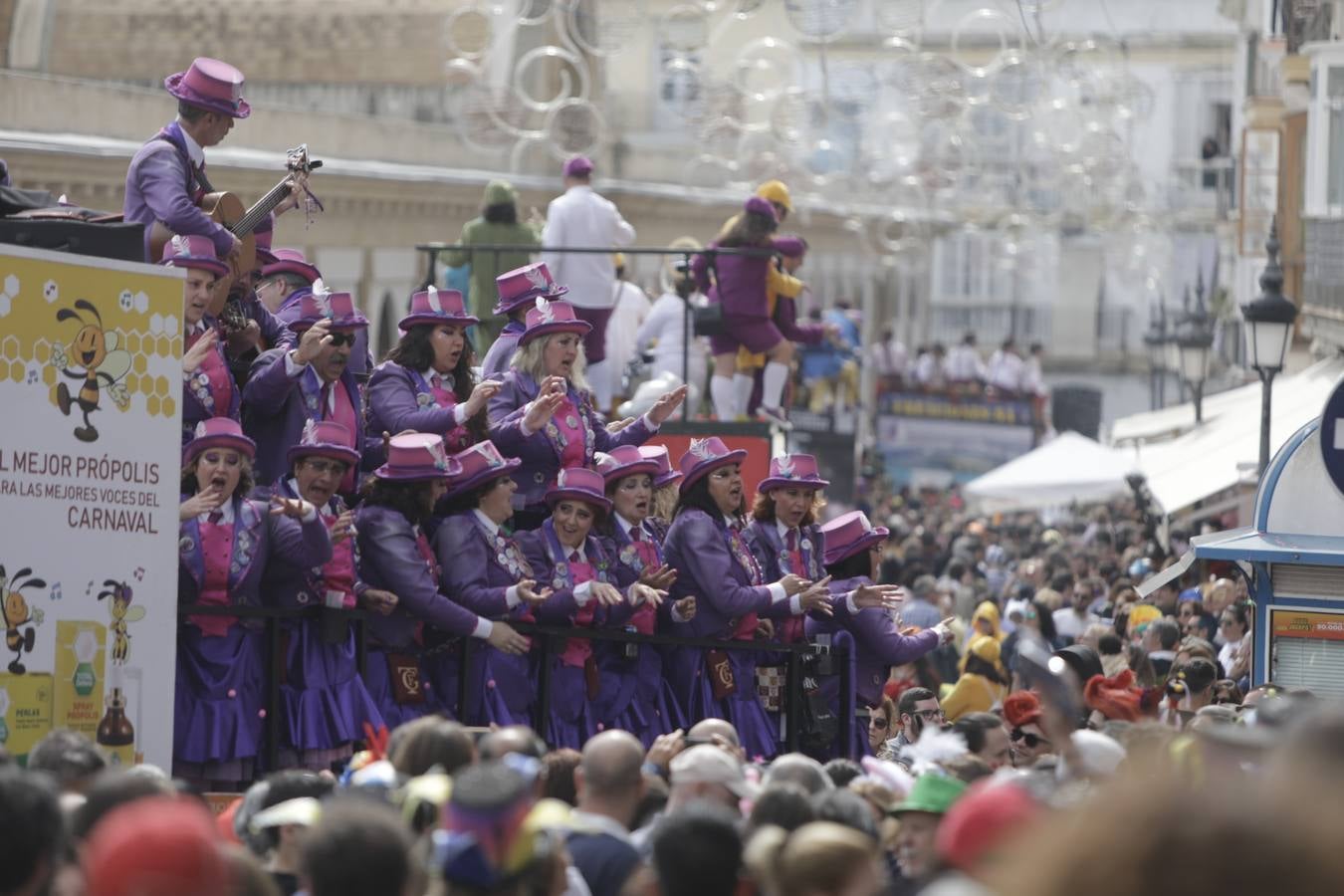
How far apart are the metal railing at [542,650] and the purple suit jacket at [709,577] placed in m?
0.11

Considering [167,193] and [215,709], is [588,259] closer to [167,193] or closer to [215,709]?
[167,193]

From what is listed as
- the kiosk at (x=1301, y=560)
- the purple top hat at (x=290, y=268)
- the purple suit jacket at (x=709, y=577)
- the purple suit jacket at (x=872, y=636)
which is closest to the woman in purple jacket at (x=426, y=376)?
the purple top hat at (x=290, y=268)

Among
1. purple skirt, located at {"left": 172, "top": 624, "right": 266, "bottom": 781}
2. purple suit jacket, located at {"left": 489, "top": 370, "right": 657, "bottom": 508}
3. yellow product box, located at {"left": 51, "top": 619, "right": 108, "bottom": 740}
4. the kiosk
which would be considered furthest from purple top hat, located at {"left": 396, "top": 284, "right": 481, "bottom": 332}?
the kiosk

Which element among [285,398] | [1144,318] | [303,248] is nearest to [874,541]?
[285,398]

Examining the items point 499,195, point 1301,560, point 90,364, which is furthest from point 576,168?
point 90,364

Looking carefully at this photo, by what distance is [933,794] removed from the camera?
22.0 feet

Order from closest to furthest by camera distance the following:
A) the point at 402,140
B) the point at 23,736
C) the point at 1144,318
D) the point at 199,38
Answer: the point at 23,736
the point at 402,140
the point at 199,38
the point at 1144,318

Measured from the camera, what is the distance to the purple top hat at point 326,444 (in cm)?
977

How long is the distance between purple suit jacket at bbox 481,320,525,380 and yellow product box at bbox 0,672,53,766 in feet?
13.5

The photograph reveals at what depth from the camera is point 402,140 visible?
3578 cm

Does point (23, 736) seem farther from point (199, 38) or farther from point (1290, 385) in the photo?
point (199, 38)

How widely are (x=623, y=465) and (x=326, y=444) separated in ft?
5.49

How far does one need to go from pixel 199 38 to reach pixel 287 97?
1.72 meters

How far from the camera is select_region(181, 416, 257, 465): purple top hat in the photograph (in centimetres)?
936
